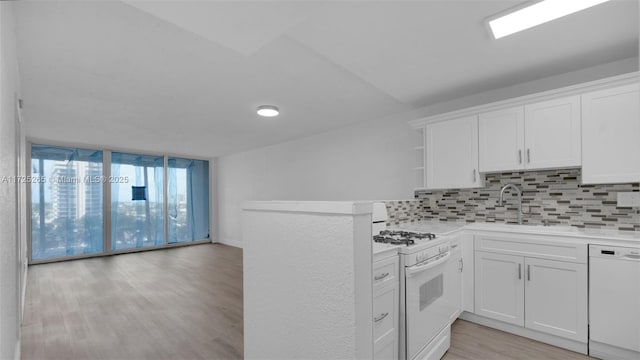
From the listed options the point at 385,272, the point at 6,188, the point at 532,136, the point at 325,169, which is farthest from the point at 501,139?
the point at 6,188

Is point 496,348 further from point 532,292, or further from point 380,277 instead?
point 380,277

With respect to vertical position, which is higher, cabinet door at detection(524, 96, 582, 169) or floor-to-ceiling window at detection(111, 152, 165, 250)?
cabinet door at detection(524, 96, 582, 169)

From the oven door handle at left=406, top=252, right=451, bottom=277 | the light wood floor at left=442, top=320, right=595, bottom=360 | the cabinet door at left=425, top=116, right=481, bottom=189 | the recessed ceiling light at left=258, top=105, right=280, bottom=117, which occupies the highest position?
the recessed ceiling light at left=258, top=105, right=280, bottom=117

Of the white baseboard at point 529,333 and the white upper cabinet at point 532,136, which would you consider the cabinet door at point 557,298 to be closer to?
the white baseboard at point 529,333

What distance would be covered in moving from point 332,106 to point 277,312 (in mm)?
2701

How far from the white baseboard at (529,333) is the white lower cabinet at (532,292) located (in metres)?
0.06

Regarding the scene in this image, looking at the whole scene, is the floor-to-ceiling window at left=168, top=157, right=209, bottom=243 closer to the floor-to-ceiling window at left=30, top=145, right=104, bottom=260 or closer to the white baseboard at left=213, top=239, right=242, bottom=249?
the white baseboard at left=213, top=239, right=242, bottom=249

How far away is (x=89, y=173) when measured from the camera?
5766mm

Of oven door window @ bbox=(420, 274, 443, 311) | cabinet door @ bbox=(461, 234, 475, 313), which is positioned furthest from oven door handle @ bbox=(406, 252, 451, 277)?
cabinet door @ bbox=(461, 234, 475, 313)

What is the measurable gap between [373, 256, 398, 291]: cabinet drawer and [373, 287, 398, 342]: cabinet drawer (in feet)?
0.17

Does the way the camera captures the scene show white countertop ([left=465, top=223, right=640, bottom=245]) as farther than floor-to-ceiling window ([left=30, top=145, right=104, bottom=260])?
No

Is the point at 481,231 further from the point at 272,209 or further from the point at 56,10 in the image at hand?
the point at 56,10

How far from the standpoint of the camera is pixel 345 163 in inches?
188

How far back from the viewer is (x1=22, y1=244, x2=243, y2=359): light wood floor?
7.33ft
